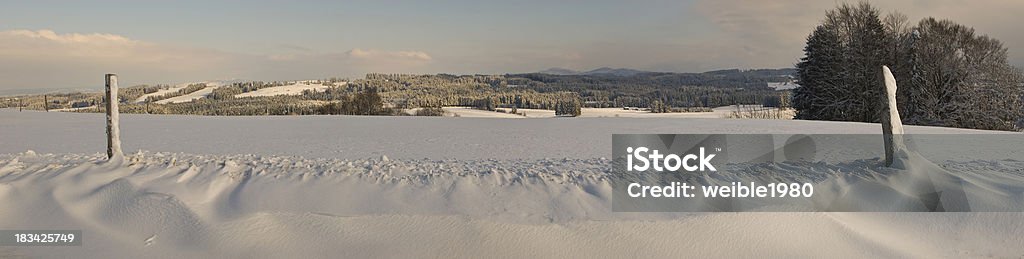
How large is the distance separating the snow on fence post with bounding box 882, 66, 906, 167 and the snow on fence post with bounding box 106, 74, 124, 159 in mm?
10035

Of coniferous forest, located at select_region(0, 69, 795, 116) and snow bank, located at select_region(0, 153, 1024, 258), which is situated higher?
coniferous forest, located at select_region(0, 69, 795, 116)

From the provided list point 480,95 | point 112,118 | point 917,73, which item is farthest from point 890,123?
point 480,95

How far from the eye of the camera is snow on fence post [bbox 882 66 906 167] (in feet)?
24.3

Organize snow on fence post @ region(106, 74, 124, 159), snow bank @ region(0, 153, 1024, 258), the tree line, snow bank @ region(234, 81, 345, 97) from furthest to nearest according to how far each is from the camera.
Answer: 1. snow bank @ region(234, 81, 345, 97)
2. the tree line
3. snow on fence post @ region(106, 74, 124, 159)
4. snow bank @ region(0, 153, 1024, 258)

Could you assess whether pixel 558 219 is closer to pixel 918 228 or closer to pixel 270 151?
pixel 918 228

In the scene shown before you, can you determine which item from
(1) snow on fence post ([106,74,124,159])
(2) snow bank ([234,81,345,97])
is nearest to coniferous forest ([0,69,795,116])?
(2) snow bank ([234,81,345,97])

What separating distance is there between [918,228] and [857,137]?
7745mm

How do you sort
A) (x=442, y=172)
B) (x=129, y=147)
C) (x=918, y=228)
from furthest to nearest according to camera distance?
(x=129, y=147) → (x=442, y=172) → (x=918, y=228)

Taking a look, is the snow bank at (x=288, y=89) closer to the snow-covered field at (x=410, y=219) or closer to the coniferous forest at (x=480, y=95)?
the coniferous forest at (x=480, y=95)

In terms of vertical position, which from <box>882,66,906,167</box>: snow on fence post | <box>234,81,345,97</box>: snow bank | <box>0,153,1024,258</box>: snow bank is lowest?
<box>0,153,1024,258</box>: snow bank

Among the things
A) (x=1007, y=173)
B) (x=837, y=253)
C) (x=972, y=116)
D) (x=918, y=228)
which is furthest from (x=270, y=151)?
(x=972, y=116)

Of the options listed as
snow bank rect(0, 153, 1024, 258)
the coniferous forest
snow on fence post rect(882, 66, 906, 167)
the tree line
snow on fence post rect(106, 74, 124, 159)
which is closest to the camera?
snow bank rect(0, 153, 1024, 258)

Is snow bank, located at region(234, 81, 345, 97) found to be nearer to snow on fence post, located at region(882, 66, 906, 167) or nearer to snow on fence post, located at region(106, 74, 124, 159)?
snow on fence post, located at region(106, 74, 124, 159)

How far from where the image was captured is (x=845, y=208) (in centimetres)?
666
